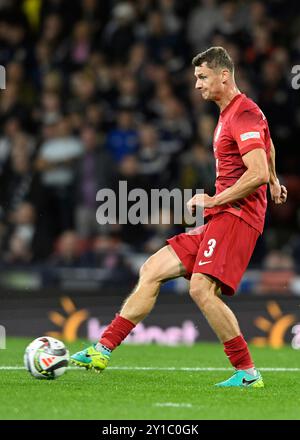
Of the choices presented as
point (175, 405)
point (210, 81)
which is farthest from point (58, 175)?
point (175, 405)

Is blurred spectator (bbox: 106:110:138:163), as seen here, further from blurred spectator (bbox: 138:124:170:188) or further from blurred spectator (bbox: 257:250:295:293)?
blurred spectator (bbox: 257:250:295:293)

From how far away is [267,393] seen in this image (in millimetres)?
7766

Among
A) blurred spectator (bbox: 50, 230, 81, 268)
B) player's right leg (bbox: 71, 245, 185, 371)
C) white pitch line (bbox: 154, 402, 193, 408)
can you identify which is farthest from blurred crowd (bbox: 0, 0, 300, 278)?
white pitch line (bbox: 154, 402, 193, 408)

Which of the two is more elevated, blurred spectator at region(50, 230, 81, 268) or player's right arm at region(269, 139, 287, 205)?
player's right arm at region(269, 139, 287, 205)

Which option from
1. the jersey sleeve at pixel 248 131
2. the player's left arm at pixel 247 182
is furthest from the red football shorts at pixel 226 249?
the jersey sleeve at pixel 248 131

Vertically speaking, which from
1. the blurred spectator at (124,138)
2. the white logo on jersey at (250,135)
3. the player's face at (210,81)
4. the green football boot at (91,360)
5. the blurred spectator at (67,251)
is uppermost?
the player's face at (210,81)

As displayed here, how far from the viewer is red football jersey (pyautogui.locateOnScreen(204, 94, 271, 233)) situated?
8.01 m

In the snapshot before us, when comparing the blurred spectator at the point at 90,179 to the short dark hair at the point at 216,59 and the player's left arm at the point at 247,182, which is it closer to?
the short dark hair at the point at 216,59

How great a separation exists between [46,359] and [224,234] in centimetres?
143

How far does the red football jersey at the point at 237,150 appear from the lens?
8008 mm

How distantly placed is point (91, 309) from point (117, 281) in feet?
1.98

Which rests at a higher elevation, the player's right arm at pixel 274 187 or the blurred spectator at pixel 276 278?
the player's right arm at pixel 274 187

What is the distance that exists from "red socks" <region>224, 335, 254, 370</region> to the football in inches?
42.4

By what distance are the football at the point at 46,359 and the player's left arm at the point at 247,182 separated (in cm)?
130
